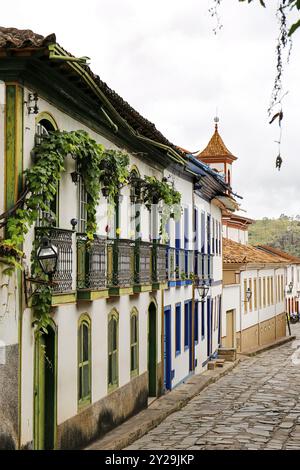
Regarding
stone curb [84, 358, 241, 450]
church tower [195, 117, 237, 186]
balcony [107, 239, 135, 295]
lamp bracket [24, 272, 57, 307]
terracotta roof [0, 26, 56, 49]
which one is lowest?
stone curb [84, 358, 241, 450]

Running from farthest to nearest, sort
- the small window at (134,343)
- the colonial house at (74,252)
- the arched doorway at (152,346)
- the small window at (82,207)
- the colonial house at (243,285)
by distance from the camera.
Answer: the colonial house at (243,285)
the arched doorway at (152,346)
the small window at (134,343)
the small window at (82,207)
the colonial house at (74,252)

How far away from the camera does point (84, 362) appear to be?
42.6 feet

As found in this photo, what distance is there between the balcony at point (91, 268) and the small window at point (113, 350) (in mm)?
1570

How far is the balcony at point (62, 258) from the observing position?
34.4ft

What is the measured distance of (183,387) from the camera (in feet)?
70.7

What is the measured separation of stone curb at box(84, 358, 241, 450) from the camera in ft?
43.5

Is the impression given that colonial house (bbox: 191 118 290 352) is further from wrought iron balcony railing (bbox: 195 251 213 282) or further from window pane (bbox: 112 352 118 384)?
window pane (bbox: 112 352 118 384)

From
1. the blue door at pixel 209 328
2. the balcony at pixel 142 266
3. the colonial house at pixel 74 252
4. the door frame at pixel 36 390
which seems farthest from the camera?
the blue door at pixel 209 328

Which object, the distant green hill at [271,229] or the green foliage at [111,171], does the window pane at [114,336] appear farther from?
the distant green hill at [271,229]

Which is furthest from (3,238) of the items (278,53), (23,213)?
(278,53)

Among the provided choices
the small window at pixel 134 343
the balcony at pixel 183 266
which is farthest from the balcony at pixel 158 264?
the balcony at pixel 183 266

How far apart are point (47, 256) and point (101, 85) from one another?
3078mm

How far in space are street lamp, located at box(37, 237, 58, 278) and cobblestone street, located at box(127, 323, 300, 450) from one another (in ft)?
14.7

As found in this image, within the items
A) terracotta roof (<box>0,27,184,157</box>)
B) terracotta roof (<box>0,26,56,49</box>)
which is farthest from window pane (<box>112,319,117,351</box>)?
terracotta roof (<box>0,26,56,49</box>)
